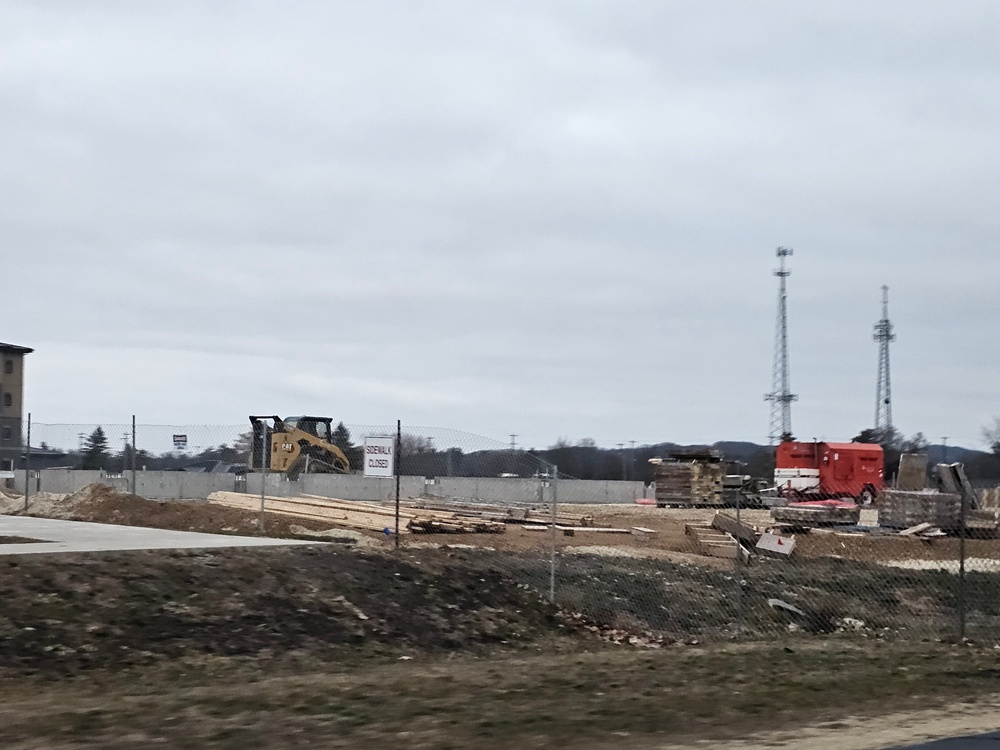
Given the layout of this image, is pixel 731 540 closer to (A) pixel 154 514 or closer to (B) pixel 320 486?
(A) pixel 154 514

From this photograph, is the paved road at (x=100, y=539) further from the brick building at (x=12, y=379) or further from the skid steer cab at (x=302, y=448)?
the brick building at (x=12, y=379)

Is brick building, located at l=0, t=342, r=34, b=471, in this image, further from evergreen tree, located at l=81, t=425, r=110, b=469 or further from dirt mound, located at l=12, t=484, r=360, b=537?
dirt mound, located at l=12, t=484, r=360, b=537

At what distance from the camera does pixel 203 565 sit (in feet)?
48.7

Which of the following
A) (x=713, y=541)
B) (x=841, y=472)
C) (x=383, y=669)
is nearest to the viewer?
(x=383, y=669)

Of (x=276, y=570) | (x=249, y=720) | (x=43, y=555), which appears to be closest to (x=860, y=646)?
(x=276, y=570)

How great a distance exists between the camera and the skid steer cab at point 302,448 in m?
45.6

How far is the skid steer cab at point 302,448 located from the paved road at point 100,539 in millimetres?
22524

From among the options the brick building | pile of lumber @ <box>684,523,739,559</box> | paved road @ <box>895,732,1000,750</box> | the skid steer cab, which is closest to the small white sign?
pile of lumber @ <box>684,523,739,559</box>

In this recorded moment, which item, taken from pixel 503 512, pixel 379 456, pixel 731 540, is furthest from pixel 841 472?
pixel 379 456

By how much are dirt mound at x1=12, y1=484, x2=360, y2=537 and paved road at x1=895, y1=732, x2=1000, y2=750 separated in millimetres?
16918

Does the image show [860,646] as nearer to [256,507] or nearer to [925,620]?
[925,620]

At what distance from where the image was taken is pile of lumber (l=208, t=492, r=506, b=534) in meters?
25.6

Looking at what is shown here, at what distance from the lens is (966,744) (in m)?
8.29

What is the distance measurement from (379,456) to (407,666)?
11712mm
